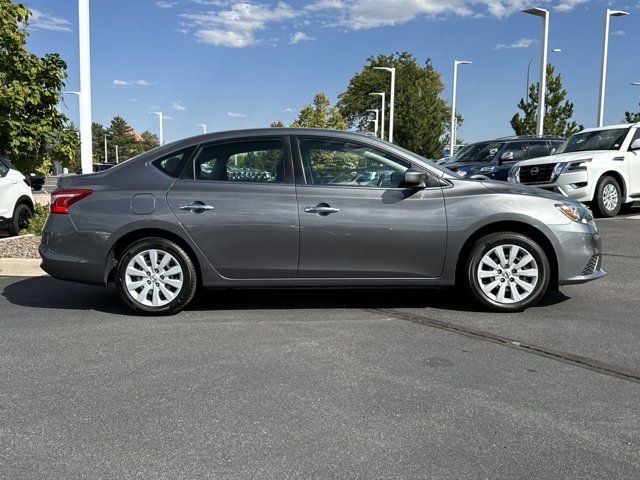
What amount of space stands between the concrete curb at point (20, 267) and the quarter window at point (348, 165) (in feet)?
13.7

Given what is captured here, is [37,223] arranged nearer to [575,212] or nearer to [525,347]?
[575,212]

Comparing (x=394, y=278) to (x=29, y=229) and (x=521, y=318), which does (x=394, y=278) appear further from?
(x=29, y=229)

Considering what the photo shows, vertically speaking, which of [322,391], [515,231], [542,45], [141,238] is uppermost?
[542,45]

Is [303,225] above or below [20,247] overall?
above

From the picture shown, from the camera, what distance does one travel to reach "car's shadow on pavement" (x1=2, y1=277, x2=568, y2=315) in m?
5.85

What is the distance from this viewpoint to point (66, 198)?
546 cm

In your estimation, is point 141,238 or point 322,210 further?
point 141,238

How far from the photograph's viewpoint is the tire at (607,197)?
12.2 m

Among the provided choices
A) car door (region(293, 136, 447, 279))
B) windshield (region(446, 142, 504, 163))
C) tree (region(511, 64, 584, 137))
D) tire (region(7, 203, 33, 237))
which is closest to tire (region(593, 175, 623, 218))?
windshield (region(446, 142, 504, 163))

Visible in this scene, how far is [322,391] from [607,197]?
10453mm

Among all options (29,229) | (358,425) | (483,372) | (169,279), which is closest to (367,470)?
(358,425)

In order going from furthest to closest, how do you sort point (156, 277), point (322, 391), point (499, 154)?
point (499, 154)
point (156, 277)
point (322, 391)

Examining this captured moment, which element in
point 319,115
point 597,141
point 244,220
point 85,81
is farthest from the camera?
point 319,115

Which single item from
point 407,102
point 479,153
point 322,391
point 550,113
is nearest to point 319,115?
point 407,102
